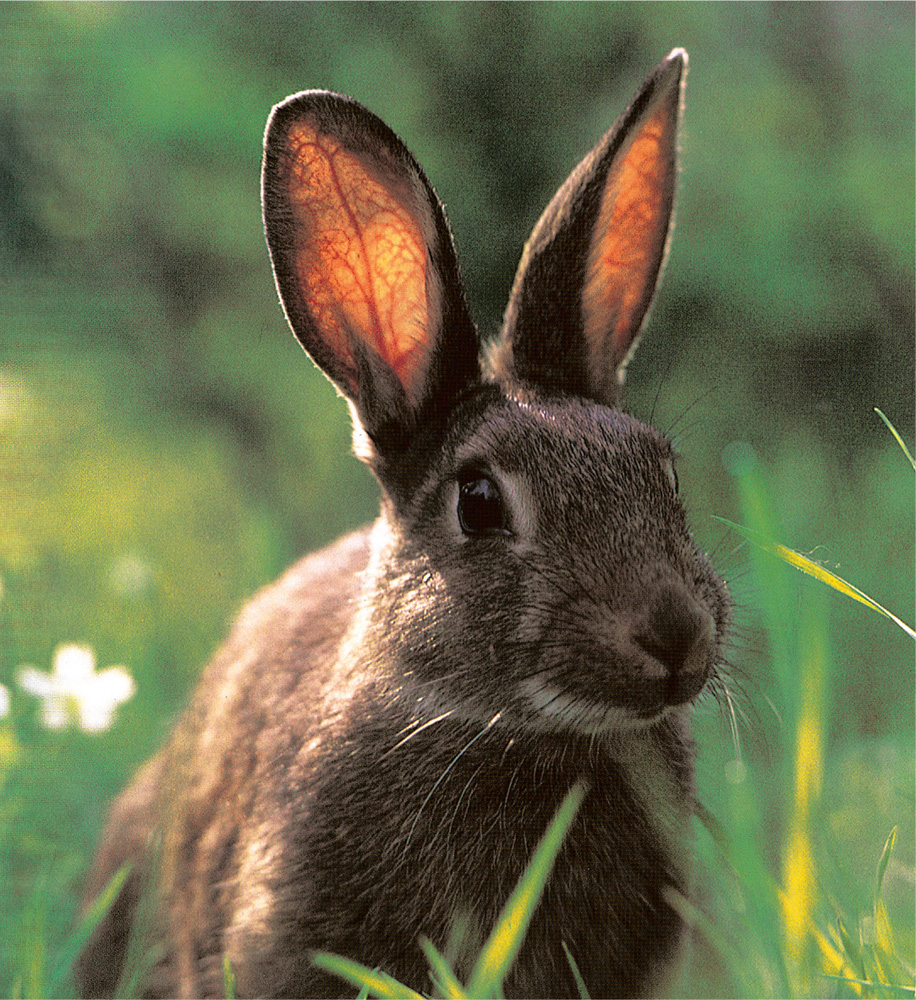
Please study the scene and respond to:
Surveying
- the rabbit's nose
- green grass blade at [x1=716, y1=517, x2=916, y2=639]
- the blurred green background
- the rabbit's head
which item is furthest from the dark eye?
the blurred green background

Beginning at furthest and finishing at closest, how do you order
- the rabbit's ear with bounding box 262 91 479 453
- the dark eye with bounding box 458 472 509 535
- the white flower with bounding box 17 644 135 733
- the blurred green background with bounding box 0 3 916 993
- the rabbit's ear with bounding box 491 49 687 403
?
the blurred green background with bounding box 0 3 916 993 → the white flower with bounding box 17 644 135 733 → the rabbit's ear with bounding box 491 49 687 403 → the rabbit's ear with bounding box 262 91 479 453 → the dark eye with bounding box 458 472 509 535

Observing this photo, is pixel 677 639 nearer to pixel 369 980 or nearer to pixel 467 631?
pixel 467 631

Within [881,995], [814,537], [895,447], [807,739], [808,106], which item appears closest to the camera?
[881,995]

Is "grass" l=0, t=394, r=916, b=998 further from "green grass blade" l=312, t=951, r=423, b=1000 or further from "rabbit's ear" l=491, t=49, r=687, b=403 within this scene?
"rabbit's ear" l=491, t=49, r=687, b=403

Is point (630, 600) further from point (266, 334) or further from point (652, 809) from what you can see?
point (266, 334)

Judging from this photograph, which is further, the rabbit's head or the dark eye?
the dark eye

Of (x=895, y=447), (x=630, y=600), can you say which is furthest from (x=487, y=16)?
(x=630, y=600)

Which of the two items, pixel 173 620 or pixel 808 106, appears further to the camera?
pixel 808 106
